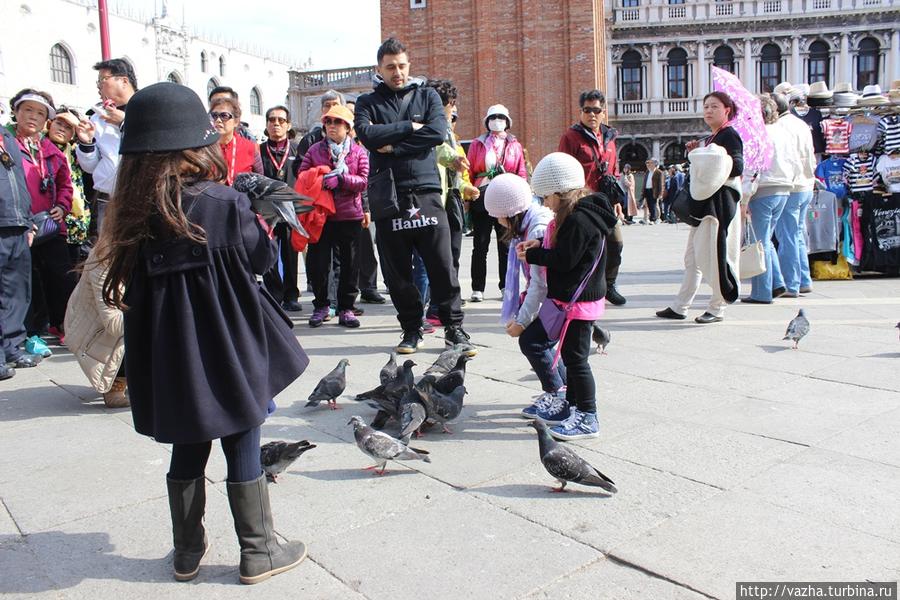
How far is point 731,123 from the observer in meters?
7.37

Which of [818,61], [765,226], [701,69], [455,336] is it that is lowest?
[455,336]

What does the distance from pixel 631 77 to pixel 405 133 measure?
4296 cm

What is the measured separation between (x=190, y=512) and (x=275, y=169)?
607cm

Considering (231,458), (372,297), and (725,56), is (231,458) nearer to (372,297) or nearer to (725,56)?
(372,297)

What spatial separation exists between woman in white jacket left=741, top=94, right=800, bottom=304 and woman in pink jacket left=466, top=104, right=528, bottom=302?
2.70 metres

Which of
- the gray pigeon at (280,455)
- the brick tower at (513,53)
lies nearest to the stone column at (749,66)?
the brick tower at (513,53)

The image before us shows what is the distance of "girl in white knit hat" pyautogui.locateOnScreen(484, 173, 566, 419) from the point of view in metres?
4.45

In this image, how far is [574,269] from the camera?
13.6 ft

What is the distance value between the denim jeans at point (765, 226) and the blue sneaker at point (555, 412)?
4757mm

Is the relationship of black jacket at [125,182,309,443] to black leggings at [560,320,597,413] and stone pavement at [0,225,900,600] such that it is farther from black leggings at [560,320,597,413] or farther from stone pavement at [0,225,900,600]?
black leggings at [560,320,597,413]

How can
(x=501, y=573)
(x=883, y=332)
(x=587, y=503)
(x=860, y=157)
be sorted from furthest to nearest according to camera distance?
(x=860, y=157)
(x=883, y=332)
(x=587, y=503)
(x=501, y=573)

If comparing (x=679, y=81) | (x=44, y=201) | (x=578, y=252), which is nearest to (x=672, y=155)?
(x=679, y=81)

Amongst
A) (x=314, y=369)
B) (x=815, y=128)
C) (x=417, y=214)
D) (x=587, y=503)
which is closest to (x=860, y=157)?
(x=815, y=128)

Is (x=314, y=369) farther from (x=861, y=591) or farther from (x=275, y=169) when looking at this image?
(x=861, y=591)
